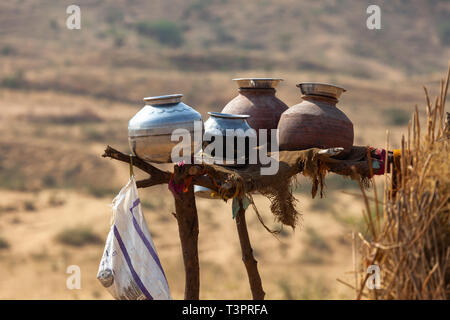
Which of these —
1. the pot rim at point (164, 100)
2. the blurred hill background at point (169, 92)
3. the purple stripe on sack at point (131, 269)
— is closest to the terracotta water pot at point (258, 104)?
the pot rim at point (164, 100)

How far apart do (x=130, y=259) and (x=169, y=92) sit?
24.2 metres

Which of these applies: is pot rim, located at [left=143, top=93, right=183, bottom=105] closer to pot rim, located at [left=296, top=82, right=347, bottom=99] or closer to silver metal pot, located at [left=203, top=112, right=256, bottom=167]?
silver metal pot, located at [left=203, top=112, right=256, bottom=167]

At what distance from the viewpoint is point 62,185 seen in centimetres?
1934

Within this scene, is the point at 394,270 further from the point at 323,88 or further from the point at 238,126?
the point at 323,88

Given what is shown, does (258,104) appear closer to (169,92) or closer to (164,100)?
(164,100)

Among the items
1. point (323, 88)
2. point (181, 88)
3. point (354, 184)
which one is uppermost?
point (323, 88)

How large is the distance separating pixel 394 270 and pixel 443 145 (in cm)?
65

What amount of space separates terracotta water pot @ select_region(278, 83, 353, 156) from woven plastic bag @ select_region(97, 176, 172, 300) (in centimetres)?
111

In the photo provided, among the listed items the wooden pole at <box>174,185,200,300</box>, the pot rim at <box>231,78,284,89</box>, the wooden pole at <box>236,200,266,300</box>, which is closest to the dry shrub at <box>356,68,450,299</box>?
the wooden pole at <box>174,185,200,300</box>

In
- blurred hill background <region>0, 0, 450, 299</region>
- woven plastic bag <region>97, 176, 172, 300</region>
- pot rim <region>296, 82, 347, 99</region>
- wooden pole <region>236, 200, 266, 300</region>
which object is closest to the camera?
woven plastic bag <region>97, 176, 172, 300</region>

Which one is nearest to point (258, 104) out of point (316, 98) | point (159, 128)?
point (316, 98)

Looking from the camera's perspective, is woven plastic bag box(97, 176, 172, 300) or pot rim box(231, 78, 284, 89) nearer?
woven plastic bag box(97, 176, 172, 300)

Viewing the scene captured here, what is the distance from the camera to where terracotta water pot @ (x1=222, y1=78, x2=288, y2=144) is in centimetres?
441
